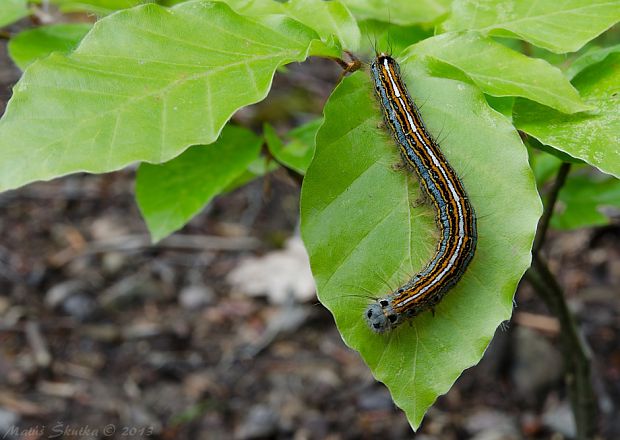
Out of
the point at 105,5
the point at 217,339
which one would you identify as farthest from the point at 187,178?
the point at 217,339

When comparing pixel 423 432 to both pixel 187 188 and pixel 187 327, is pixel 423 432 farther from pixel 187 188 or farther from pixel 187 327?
pixel 187 188

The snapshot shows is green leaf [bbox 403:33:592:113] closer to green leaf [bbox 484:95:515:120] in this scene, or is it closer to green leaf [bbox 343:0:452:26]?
green leaf [bbox 484:95:515:120]

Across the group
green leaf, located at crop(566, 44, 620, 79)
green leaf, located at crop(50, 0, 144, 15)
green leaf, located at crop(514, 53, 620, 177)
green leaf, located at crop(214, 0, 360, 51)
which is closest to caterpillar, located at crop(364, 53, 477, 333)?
green leaf, located at crop(214, 0, 360, 51)

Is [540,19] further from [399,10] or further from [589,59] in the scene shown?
[399,10]

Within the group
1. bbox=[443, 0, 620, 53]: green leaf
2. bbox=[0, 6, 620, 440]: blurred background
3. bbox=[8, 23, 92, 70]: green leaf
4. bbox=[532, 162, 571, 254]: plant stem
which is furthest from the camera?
bbox=[0, 6, 620, 440]: blurred background

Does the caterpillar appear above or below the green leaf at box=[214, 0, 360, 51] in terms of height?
below

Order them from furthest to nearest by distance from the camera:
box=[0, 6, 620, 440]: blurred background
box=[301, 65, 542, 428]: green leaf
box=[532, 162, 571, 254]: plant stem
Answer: box=[0, 6, 620, 440]: blurred background
box=[532, 162, 571, 254]: plant stem
box=[301, 65, 542, 428]: green leaf
